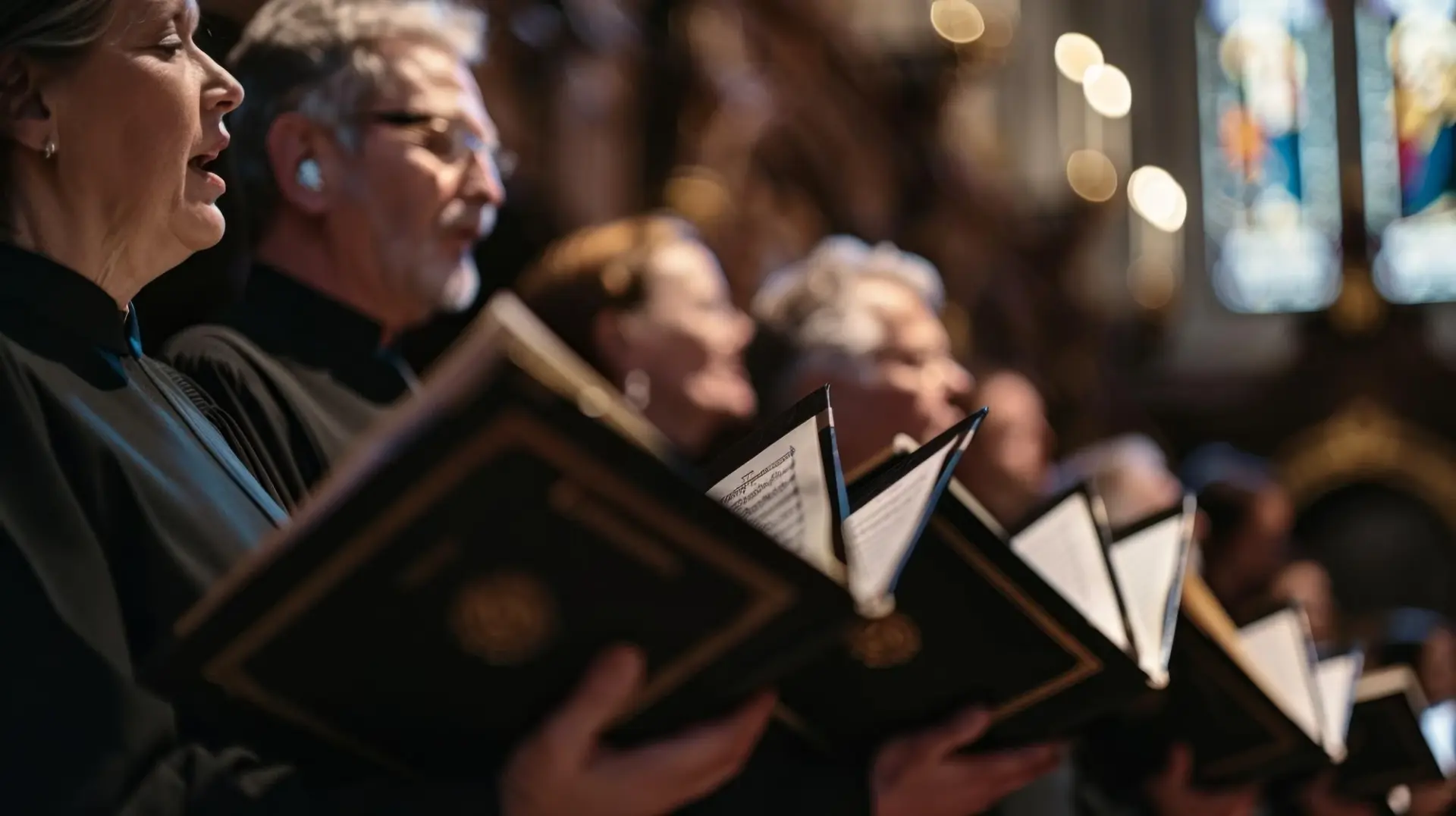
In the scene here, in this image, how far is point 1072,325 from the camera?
10188 millimetres

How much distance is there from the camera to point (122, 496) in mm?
1315

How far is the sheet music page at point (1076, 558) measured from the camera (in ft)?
6.13

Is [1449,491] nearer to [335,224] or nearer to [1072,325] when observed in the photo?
[1072,325]

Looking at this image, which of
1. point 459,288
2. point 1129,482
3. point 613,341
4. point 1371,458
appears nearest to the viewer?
point 459,288

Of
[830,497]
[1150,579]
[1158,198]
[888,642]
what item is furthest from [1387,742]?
[1158,198]

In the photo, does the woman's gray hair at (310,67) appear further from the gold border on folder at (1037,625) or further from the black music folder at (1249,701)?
the black music folder at (1249,701)

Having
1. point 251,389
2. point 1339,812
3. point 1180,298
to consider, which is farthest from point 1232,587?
point 1180,298

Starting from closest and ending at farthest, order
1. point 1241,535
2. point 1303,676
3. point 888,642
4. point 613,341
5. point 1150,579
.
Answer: point 888,642, point 1150,579, point 1303,676, point 613,341, point 1241,535

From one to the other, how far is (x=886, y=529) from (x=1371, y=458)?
11368mm

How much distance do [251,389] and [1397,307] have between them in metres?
11.3

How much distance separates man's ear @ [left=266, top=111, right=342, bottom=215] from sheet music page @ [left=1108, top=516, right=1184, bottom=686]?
1.19 meters

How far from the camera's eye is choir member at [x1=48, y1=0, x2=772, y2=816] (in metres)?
1.17

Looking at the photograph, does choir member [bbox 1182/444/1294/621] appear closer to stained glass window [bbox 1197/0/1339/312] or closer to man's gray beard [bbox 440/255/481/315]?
man's gray beard [bbox 440/255/481/315]

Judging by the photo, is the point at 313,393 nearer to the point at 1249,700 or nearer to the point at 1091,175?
the point at 1249,700
